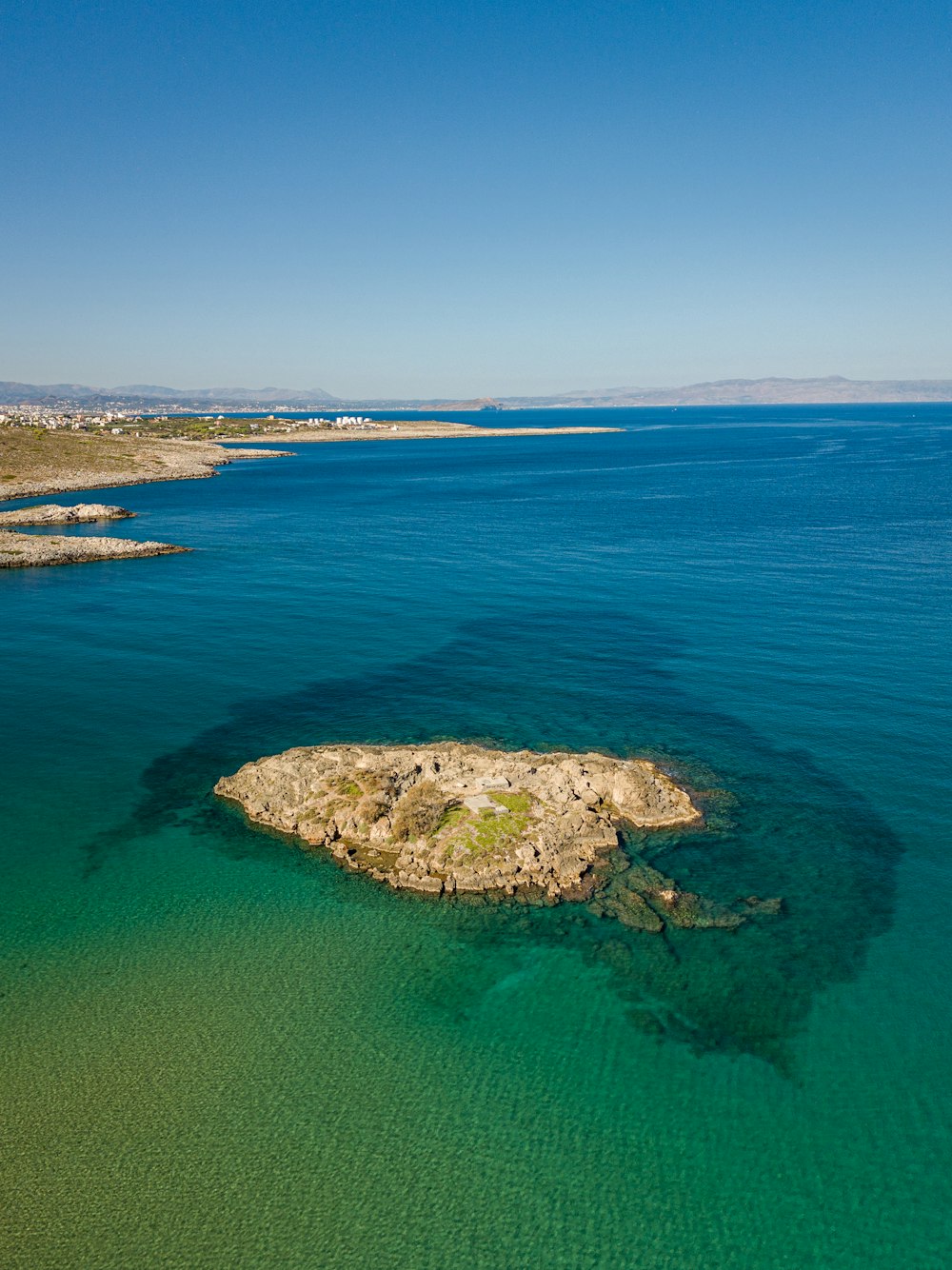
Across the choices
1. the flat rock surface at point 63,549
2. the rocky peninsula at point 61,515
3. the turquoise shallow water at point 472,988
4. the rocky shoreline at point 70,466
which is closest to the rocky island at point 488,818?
the turquoise shallow water at point 472,988

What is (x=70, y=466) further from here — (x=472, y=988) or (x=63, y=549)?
(x=472, y=988)

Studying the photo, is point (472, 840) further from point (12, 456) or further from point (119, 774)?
point (12, 456)

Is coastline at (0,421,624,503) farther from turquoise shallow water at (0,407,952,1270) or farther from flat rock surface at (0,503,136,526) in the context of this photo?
turquoise shallow water at (0,407,952,1270)

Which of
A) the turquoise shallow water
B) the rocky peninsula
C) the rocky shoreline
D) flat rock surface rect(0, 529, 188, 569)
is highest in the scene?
the rocky shoreline

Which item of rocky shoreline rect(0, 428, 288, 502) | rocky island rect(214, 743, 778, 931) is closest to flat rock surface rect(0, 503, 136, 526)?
rocky shoreline rect(0, 428, 288, 502)

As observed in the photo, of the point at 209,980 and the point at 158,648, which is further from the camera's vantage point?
the point at 158,648

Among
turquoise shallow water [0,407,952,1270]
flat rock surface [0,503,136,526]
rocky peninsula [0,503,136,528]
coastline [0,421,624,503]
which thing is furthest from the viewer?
coastline [0,421,624,503]

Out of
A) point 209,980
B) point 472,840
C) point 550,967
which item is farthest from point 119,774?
point 550,967

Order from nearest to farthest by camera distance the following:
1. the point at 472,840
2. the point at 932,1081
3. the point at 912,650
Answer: the point at 932,1081
the point at 472,840
the point at 912,650
